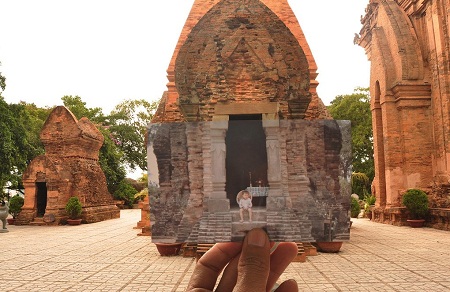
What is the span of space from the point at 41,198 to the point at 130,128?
2006cm

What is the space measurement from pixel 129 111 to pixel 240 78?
124 ft

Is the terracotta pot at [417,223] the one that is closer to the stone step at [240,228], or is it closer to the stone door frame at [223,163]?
the stone door frame at [223,163]

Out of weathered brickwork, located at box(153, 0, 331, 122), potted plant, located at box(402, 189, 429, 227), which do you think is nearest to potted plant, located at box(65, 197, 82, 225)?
potted plant, located at box(402, 189, 429, 227)

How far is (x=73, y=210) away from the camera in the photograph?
17625 millimetres

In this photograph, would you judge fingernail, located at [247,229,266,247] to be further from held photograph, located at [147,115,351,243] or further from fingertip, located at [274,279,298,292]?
fingertip, located at [274,279,298,292]

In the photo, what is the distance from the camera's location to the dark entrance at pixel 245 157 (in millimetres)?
2273

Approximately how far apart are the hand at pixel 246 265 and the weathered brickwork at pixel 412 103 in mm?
12864

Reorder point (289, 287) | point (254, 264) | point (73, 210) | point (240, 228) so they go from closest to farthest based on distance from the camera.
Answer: point (254, 264), point (240, 228), point (289, 287), point (73, 210)

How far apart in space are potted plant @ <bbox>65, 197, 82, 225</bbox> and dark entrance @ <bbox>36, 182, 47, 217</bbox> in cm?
219

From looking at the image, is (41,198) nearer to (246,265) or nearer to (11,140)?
(11,140)

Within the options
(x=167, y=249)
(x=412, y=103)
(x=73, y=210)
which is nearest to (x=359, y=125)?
(x=412, y=103)

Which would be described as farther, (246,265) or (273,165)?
(273,165)

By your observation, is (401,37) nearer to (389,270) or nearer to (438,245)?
(438,245)

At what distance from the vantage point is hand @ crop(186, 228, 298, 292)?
6.66 ft
